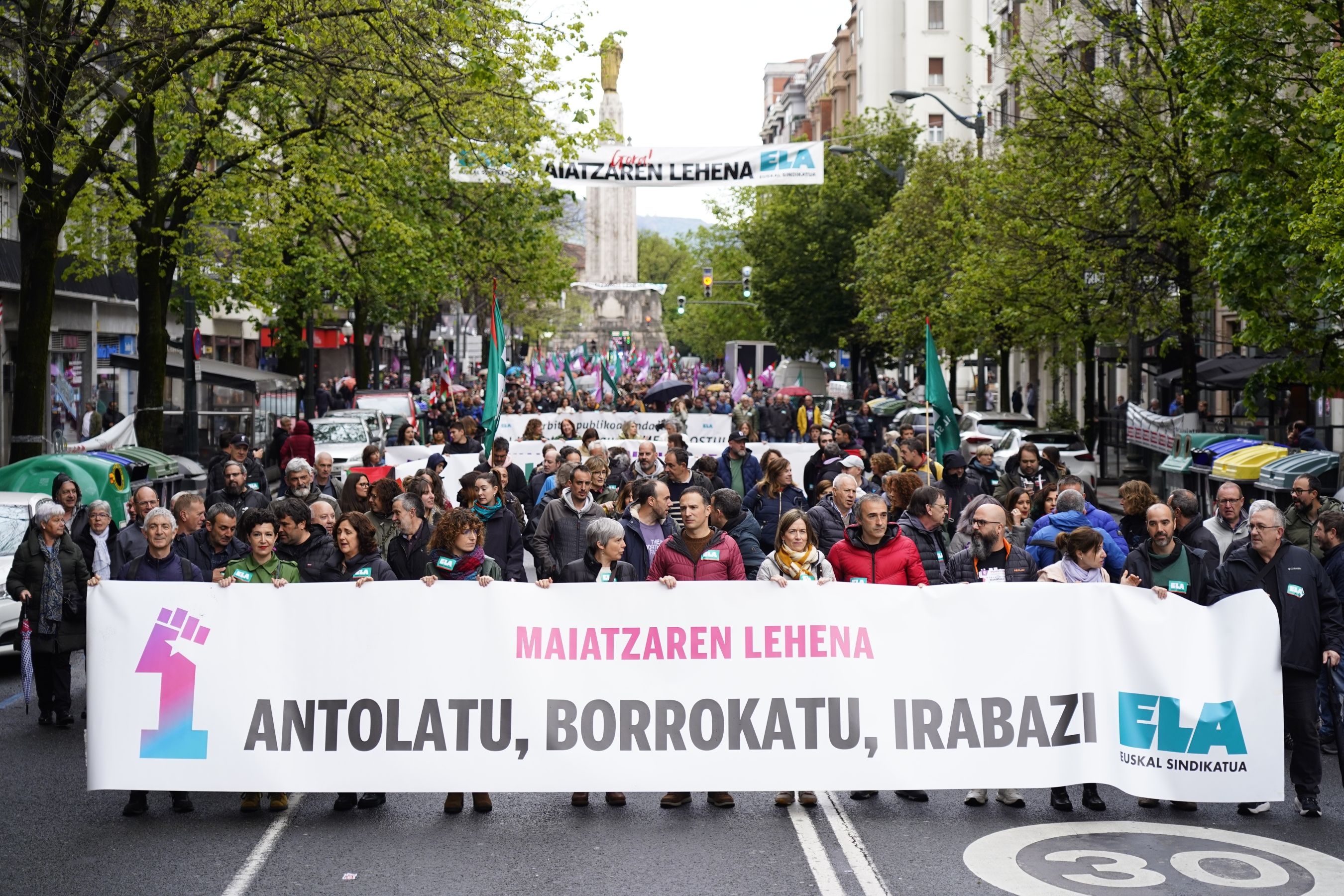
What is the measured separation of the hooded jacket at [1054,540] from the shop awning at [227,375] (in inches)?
798

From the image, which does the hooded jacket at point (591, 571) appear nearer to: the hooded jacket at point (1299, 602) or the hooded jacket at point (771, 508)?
the hooded jacket at point (1299, 602)

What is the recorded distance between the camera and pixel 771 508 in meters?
13.0

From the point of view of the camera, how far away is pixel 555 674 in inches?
329

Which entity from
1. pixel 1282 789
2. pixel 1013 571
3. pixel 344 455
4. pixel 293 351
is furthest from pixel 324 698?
pixel 293 351

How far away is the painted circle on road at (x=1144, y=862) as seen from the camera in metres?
7.16

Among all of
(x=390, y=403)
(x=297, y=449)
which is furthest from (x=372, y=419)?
(x=297, y=449)

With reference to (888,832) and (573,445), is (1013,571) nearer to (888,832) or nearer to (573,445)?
(888,832)

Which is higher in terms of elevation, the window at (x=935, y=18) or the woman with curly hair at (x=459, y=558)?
the window at (x=935, y=18)

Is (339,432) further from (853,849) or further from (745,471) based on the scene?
(853,849)

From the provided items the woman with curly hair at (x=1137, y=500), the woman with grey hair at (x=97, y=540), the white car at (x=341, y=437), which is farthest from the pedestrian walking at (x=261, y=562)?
the white car at (x=341, y=437)

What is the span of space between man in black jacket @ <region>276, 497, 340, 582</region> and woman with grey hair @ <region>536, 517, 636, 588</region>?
1.23 meters

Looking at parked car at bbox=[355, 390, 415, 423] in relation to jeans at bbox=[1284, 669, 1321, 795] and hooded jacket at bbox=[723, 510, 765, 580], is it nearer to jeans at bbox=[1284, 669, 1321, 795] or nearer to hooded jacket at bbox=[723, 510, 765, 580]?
hooded jacket at bbox=[723, 510, 765, 580]

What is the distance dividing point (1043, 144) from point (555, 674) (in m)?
23.5

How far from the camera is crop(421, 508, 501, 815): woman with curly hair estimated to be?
8.56 m
